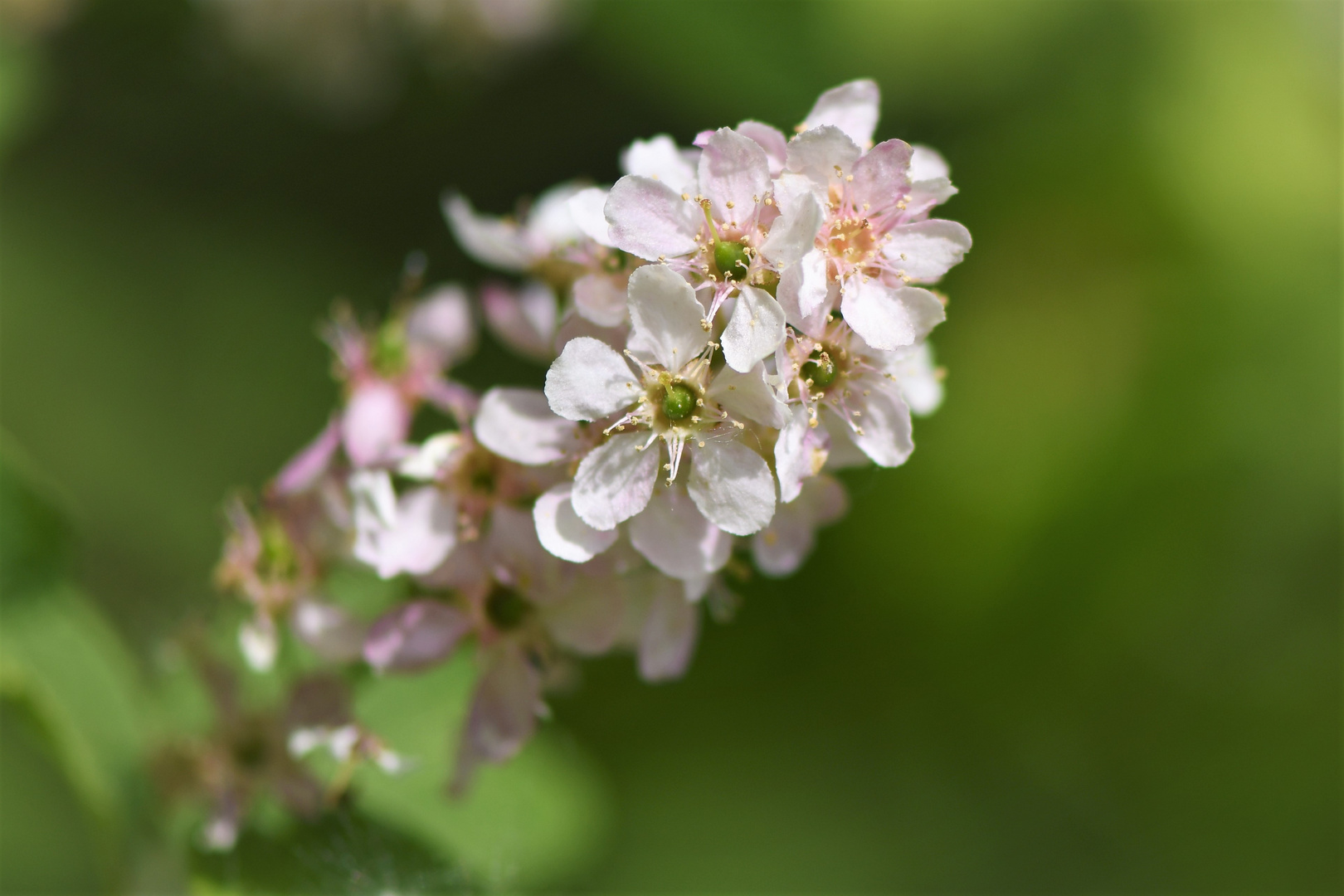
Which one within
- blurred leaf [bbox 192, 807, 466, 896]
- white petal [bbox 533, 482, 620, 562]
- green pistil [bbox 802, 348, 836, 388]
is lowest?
blurred leaf [bbox 192, 807, 466, 896]

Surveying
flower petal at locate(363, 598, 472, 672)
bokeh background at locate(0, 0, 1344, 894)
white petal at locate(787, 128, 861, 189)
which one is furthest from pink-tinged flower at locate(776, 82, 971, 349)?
bokeh background at locate(0, 0, 1344, 894)

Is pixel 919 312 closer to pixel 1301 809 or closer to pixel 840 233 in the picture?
pixel 840 233

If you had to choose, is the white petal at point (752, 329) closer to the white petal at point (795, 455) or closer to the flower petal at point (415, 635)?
the white petal at point (795, 455)

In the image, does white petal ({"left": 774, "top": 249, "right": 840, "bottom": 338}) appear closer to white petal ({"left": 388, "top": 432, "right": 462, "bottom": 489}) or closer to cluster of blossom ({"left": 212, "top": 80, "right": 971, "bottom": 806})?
cluster of blossom ({"left": 212, "top": 80, "right": 971, "bottom": 806})

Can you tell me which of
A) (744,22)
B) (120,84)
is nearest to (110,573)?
(120,84)

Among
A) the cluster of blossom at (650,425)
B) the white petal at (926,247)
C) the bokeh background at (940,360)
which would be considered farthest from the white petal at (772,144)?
the bokeh background at (940,360)

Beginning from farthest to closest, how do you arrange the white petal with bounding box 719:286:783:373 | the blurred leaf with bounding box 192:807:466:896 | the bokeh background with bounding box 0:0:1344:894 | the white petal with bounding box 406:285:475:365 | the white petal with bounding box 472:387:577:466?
the bokeh background with bounding box 0:0:1344:894 → the white petal with bounding box 406:285:475:365 → the blurred leaf with bounding box 192:807:466:896 → the white petal with bounding box 472:387:577:466 → the white petal with bounding box 719:286:783:373
